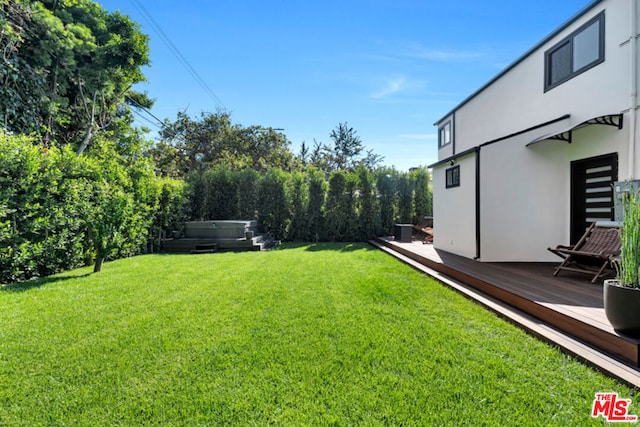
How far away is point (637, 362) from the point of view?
7.07ft

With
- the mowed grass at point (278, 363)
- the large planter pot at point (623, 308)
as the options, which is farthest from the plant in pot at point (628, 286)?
the mowed grass at point (278, 363)

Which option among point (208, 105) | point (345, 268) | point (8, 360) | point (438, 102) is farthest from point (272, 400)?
point (208, 105)

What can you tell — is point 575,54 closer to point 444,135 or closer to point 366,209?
point 444,135

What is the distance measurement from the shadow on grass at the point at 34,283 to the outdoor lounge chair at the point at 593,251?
27.2 ft

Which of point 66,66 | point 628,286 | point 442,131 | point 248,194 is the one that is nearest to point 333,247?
point 248,194

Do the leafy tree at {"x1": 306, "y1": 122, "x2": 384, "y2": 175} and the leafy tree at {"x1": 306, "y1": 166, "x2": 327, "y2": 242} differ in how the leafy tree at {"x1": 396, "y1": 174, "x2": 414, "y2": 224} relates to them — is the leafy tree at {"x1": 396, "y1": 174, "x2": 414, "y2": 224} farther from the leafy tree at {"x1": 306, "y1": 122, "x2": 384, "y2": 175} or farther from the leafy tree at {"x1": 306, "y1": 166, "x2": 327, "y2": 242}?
the leafy tree at {"x1": 306, "y1": 122, "x2": 384, "y2": 175}

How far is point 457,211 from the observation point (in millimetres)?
6758

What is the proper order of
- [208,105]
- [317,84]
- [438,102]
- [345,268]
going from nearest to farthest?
1. [345,268]
2. [438,102]
3. [317,84]
4. [208,105]

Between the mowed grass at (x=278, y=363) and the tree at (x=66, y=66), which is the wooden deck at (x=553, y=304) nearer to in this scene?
the mowed grass at (x=278, y=363)

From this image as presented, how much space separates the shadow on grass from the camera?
14.6ft

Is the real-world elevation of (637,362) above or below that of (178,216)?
below

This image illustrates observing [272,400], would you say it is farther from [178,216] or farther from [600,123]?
[178,216]

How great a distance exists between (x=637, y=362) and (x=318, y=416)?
2.45m

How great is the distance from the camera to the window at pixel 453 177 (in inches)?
268
